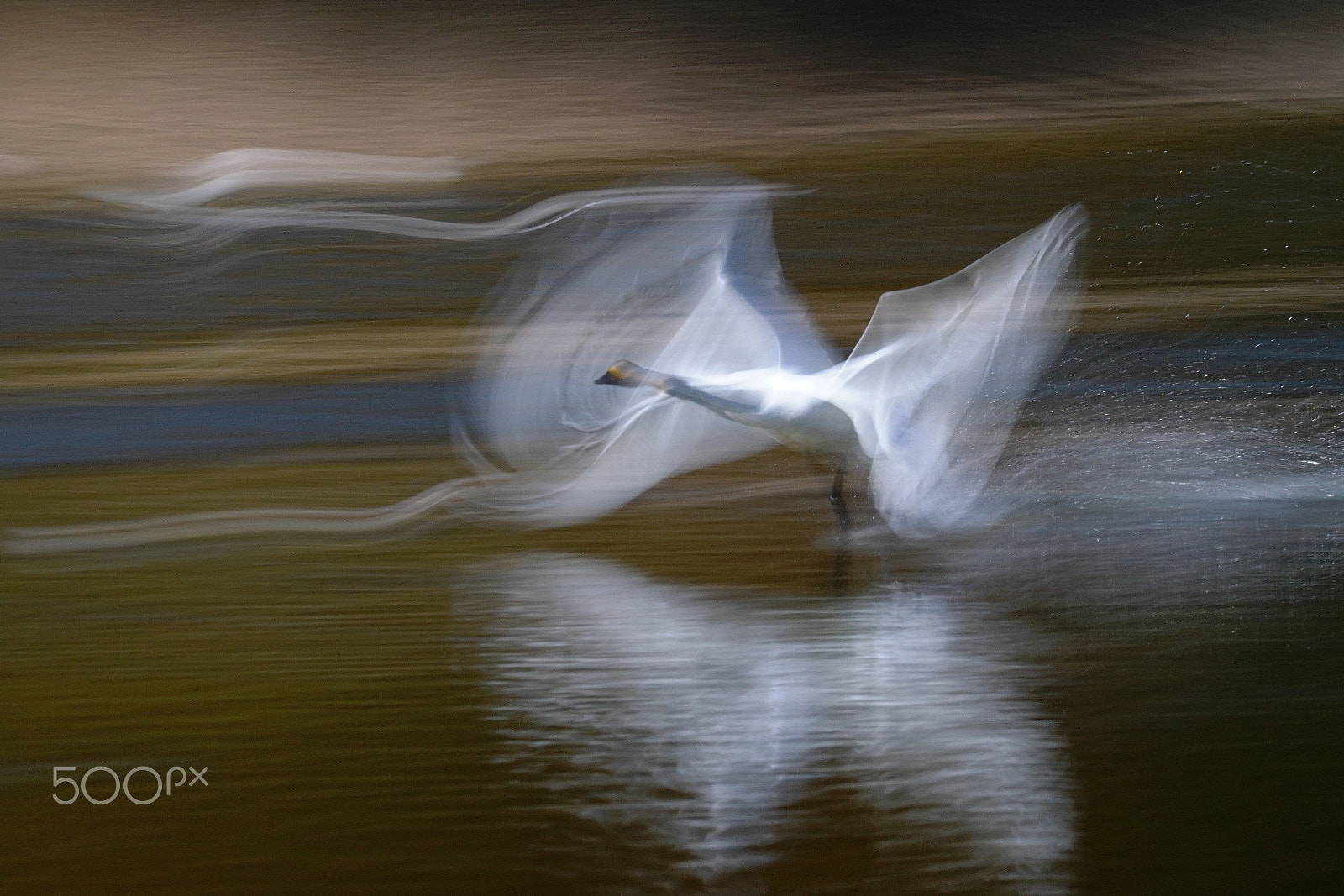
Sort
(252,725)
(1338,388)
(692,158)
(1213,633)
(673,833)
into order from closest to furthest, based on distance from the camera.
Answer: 1. (673,833)
2. (252,725)
3. (1213,633)
4. (1338,388)
5. (692,158)

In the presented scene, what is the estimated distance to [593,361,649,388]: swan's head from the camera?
245 cm

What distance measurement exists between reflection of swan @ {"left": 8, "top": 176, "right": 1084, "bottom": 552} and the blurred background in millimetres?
120

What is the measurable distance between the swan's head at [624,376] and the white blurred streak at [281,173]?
Result: 289 centimetres

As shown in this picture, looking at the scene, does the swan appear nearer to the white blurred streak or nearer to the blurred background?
the blurred background

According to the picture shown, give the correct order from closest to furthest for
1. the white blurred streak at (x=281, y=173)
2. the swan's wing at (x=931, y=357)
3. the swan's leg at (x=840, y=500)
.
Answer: the swan's wing at (x=931, y=357)
the swan's leg at (x=840, y=500)
the white blurred streak at (x=281, y=173)

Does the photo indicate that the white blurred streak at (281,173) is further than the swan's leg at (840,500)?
Yes

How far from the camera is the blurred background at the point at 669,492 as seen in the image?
4.62 ft

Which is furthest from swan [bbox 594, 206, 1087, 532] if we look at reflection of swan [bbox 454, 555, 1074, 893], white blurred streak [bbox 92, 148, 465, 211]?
white blurred streak [bbox 92, 148, 465, 211]

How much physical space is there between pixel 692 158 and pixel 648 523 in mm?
2913

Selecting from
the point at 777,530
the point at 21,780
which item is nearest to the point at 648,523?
the point at 777,530

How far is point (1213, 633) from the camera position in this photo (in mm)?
2000

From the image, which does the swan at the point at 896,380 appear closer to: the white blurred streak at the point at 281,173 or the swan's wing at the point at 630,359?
the swan's wing at the point at 630,359

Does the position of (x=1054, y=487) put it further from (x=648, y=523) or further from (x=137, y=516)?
(x=137, y=516)

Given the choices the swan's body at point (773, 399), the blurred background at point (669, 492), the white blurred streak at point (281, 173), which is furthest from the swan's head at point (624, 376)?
the white blurred streak at point (281, 173)
